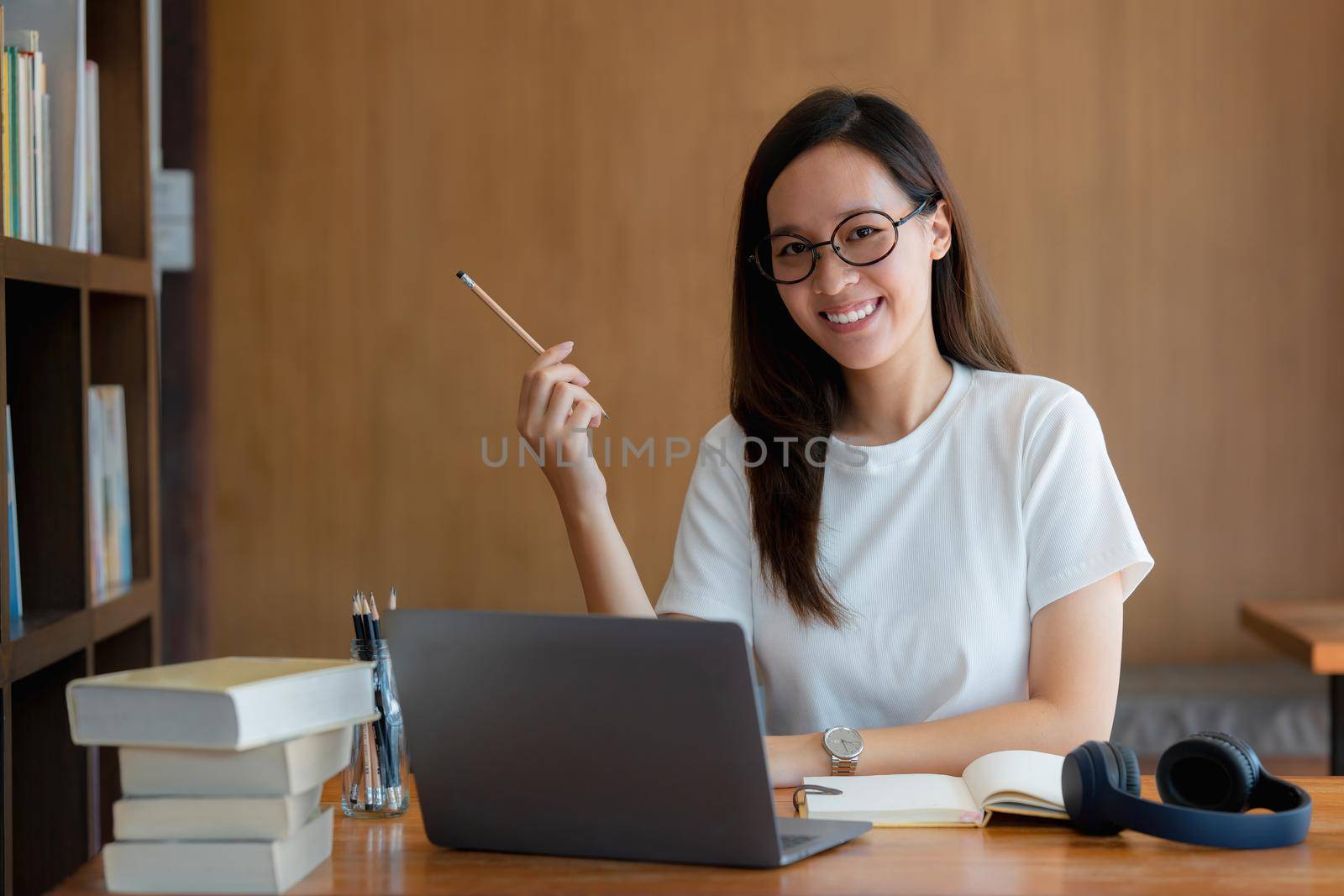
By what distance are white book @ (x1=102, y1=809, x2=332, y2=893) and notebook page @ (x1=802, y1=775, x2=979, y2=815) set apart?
1.51ft

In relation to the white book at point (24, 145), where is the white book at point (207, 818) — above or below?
below

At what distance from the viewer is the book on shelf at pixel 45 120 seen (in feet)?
6.08

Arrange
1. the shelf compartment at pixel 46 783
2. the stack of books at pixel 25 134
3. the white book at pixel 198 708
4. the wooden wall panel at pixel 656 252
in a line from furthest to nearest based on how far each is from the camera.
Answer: the wooden wall panel at pixel 656 252 → the shelf compartment at pixel 46 783 → the stack of books at pixel 25 134 → the white book at pixel 198 708

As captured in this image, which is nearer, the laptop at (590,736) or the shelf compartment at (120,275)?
the laptop at (590,736)

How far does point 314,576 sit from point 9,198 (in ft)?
4.58

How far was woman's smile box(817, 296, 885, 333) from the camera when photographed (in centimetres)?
162

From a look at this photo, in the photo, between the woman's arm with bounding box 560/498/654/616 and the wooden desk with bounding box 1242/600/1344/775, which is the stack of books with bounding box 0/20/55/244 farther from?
the wooden desk with bounding box 1242/600/1344/775

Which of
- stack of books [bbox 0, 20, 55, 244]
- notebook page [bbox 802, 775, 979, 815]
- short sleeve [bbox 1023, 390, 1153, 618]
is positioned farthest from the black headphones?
stack of books [bbox 0, 20, 55, 244]

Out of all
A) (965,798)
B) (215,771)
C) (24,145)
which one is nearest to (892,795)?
(965,798)

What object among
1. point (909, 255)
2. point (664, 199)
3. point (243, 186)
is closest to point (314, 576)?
point (243, 186)

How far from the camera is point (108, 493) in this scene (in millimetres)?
2203

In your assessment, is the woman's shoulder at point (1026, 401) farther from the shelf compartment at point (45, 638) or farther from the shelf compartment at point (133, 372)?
the shelf compartment at point (133, 372)

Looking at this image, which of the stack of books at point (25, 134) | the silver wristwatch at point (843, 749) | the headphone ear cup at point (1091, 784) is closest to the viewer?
the headphone ear cup at point (1091, 784)

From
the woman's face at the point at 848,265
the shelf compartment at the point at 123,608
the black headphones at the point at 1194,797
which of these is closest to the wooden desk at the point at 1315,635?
the woman's face at the point at 848,265
